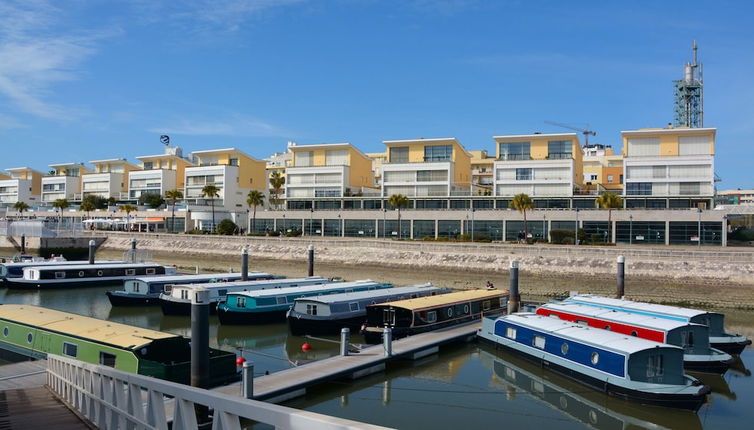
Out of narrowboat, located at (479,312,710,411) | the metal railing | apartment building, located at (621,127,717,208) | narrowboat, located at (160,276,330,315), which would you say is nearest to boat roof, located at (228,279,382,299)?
narrowboat, located at (160,276,330,315)

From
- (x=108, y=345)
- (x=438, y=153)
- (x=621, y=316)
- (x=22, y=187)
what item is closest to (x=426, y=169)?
(x=438, y=153)

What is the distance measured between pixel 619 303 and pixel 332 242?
4212 centimetres

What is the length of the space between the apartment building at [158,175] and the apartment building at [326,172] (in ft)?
106

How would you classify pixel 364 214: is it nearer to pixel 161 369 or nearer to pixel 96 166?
pixel 161 369

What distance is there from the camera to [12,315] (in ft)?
92.8

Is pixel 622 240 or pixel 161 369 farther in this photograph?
pixel 622 240

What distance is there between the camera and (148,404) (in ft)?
31.9

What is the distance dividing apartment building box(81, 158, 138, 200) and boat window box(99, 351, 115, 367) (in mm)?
118733

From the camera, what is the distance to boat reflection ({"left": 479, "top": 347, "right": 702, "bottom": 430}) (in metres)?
22.2

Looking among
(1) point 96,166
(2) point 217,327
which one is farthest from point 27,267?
(1) point 96,166

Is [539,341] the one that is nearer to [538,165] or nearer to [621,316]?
[621,316]

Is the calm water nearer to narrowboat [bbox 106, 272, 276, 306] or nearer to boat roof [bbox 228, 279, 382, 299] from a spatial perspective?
boat roof [bbox 228, 279, 382, 299]

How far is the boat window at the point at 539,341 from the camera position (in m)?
28.5

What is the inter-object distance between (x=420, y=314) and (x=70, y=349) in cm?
1842
